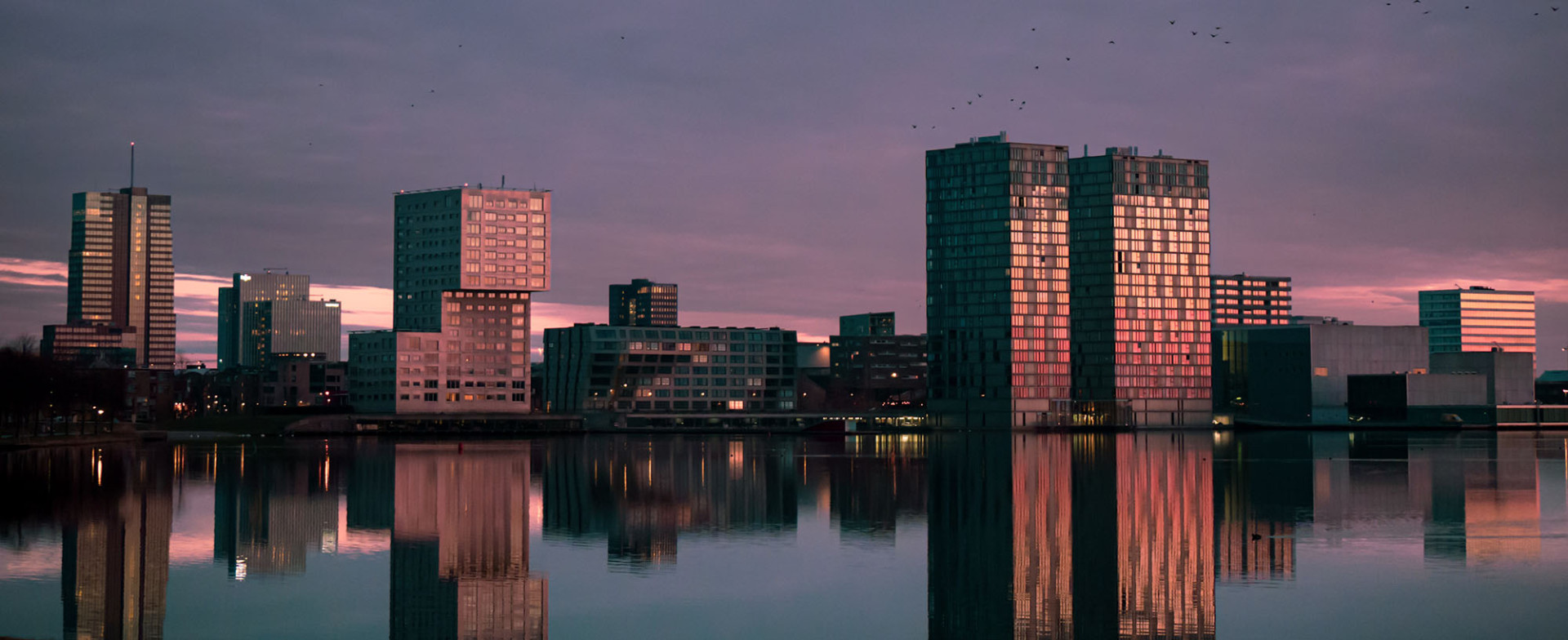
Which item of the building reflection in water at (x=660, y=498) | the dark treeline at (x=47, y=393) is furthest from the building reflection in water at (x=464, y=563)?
the dark treeline at (x=47, y=393)

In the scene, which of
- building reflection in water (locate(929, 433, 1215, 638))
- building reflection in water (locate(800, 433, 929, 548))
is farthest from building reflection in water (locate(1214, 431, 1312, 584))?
building reflection in water (locate(800, 433, 929, 548))

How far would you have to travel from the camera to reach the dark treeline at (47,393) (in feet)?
369

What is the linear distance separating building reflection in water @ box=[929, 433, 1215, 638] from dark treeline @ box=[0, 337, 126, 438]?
2919 inches

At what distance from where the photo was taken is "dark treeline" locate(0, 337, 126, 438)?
369 ft

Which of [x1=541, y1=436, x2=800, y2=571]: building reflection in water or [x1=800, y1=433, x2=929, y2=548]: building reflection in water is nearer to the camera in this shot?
[x1=541, y1=436, x2=800, y2=571]: building reflection in water

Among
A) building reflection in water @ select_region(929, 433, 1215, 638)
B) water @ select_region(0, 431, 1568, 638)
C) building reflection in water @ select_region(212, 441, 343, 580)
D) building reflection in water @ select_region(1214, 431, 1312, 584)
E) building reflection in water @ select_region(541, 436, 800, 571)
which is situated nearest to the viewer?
building reflection in water @ select_region(929, 433, 1215, 638)

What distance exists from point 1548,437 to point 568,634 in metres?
167

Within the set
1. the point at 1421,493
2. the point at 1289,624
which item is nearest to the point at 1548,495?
the point at 1421,493

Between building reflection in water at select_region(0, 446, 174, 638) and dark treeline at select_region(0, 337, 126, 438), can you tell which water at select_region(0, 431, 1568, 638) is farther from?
dark treeline at select_region(0, 337, 126, 438)

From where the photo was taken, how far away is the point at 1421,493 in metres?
69.7

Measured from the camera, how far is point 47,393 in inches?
4690

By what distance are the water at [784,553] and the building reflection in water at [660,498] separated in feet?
1.13

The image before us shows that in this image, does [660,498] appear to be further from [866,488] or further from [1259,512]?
[1259,512]

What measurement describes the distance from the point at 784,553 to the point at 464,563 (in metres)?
10.3
